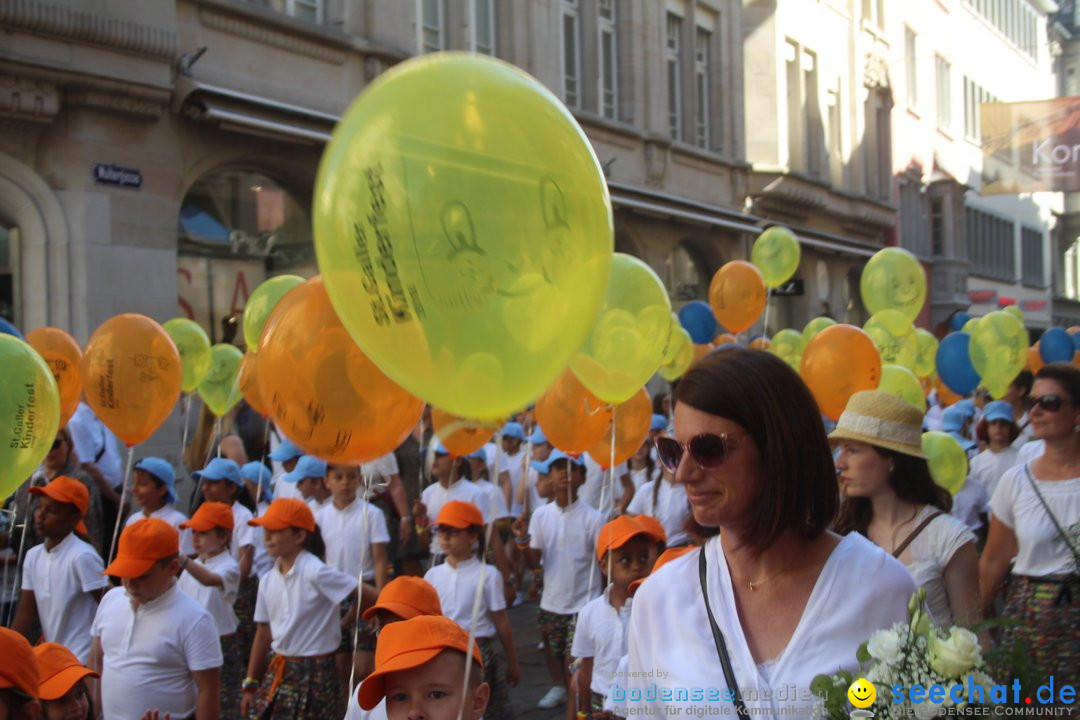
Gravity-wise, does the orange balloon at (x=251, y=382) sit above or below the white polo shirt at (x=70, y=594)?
above

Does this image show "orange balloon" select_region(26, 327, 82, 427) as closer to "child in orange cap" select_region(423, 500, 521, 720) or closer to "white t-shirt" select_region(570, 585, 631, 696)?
"child in orange cap" select_region(423, 500, 521, 720)

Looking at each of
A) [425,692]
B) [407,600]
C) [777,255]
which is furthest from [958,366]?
[425,692]

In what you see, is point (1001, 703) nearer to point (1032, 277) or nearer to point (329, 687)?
point (329, 687)

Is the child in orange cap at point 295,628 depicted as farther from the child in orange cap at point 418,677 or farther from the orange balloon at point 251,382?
the child in orange cap at point 418,677

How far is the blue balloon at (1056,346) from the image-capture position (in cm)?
1300

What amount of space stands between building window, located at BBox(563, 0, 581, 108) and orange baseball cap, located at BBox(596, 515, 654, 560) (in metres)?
14.9

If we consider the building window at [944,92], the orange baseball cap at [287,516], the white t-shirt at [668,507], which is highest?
the building window at [944,92]

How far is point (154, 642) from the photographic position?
4.39m

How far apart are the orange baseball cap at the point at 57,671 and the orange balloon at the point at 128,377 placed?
9.19 feet

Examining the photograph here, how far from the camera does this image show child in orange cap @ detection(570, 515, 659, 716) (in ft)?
15.6

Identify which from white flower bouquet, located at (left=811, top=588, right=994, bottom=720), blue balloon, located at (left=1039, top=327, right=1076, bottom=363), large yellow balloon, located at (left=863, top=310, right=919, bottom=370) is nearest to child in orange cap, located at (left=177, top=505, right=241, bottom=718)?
white flower bouquet, located at (left=811, top=588, right=994, bottom=720)

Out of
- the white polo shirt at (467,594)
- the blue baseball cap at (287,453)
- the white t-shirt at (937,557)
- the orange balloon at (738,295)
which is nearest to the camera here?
the white t-shirt at (937,557)

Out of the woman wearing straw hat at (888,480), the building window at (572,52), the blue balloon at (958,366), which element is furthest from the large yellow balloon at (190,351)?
the building window at (572,52)

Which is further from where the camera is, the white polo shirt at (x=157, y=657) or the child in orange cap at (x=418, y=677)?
the white polo shirt at (x=157, y=657)
